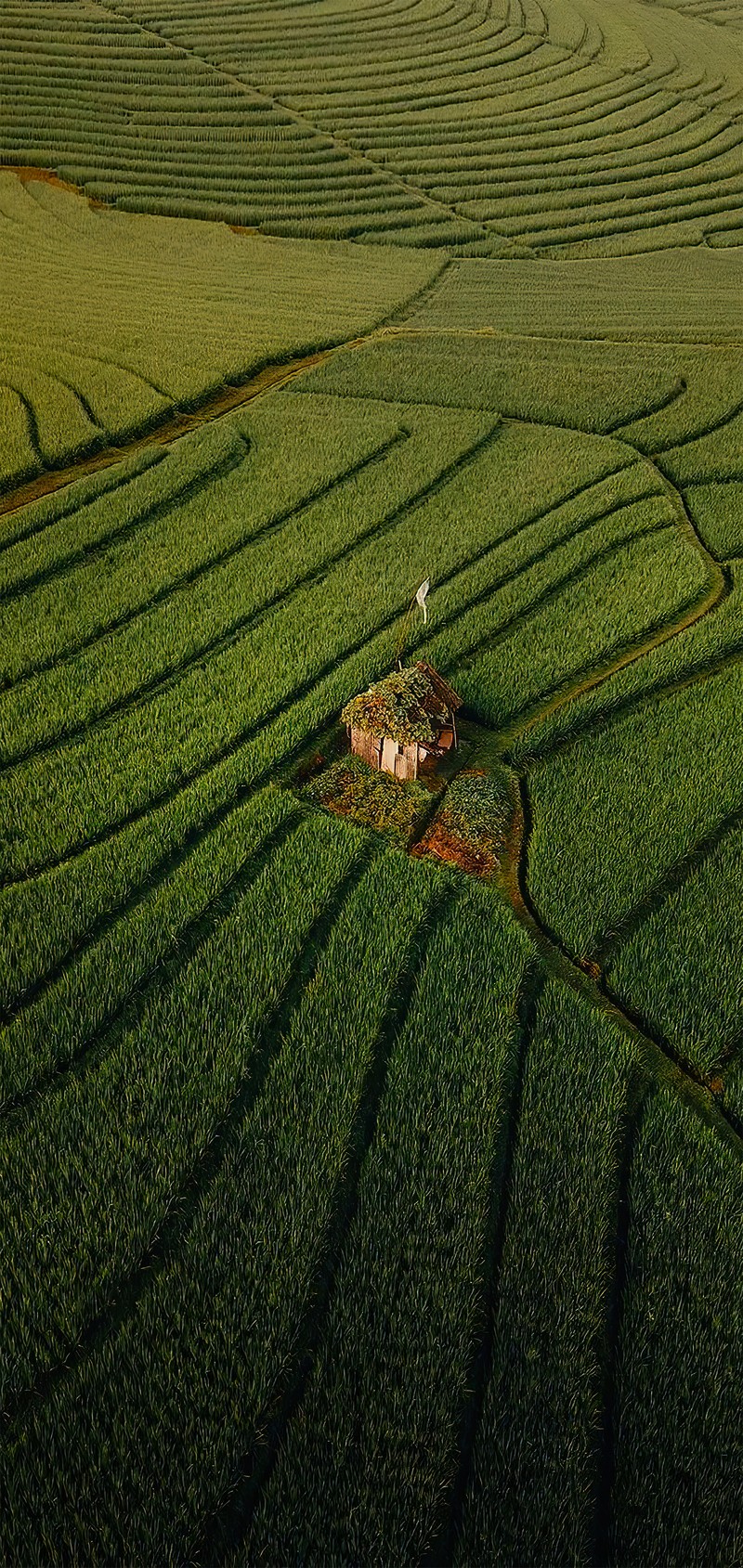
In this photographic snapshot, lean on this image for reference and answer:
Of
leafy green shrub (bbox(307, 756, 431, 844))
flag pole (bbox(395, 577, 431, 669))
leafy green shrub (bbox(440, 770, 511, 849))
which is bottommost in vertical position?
leafy green shrub (bbox(307, 756, 431, 844))

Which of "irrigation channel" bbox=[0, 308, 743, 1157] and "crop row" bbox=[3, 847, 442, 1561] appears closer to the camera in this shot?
"crop row" bbox=[3, 847, 442, 1561]

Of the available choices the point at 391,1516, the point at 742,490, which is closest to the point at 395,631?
the point at 742,490

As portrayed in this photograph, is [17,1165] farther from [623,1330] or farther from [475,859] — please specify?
[475,859]

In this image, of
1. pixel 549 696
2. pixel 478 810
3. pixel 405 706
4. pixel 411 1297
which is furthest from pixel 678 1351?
pixel 549 696

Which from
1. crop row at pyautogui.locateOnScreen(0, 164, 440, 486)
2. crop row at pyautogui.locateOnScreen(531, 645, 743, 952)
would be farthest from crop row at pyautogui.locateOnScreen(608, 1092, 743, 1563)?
crop row at pyautogui.locateOnScreen(0, 164, 440, 486)

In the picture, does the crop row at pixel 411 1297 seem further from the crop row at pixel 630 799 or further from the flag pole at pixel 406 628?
the flag pole at pixel 406 628

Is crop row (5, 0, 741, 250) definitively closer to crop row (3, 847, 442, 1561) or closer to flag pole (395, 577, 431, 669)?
flag pole (395, 577, 431, 669)

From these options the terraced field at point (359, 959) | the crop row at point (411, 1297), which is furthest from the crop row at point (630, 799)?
the crop row at point (411, 1297)
